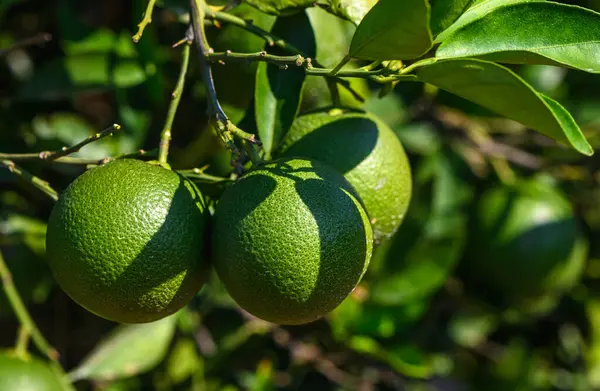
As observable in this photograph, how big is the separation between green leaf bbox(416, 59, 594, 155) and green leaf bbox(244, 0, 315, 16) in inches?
12.4

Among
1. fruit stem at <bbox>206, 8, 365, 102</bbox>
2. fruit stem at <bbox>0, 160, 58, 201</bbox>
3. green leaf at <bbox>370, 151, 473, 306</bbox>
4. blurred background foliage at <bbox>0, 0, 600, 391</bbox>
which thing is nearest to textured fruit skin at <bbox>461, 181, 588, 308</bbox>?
blurred background foliage at <bbox>0, 0, 600, 391</bbox>

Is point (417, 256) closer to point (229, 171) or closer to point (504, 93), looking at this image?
point (229, 171)

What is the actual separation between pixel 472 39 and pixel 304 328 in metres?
1.42

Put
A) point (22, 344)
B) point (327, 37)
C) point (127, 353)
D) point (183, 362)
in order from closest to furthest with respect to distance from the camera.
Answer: point (327, 37) < point (22, 344) < point (127, 353) < point (183, 362)

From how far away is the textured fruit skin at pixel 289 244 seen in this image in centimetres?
108

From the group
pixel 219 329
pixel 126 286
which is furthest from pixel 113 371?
pixel 126 286

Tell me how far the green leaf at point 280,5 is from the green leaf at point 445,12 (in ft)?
0.82

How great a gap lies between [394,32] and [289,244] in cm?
35

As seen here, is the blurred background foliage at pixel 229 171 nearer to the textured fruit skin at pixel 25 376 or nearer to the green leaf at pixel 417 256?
the green leaf at pixel 417 256

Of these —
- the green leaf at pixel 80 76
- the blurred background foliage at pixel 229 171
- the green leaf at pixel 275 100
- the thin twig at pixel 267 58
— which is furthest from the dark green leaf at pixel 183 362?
the thin twig at pixel 267 58

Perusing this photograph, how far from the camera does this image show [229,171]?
1.60m

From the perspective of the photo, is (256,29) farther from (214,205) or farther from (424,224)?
(424,224)

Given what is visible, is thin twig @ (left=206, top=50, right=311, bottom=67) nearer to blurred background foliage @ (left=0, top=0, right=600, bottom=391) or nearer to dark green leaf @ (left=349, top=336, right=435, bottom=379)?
blurred background foliage @ (left=0, top=0, right=600, bottom=391)

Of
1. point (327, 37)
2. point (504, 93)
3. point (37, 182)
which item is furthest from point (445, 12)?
point (37, 182)
